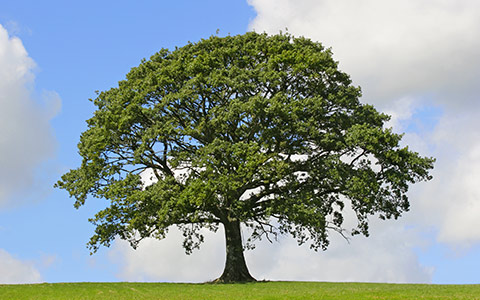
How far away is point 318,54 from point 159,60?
12.1 metres

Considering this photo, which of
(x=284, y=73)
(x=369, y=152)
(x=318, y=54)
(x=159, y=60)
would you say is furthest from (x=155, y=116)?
(x=369, y=152)

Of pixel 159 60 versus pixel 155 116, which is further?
pixel 159 60

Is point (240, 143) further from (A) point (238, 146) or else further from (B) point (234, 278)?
(B) point (234, 278)

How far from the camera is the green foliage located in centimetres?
3591

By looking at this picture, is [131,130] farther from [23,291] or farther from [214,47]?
[23,291]

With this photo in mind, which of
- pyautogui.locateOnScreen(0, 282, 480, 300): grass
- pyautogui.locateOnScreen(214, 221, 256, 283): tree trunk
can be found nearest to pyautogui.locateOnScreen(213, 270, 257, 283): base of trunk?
pyautogui.locateOnScreen(214, 221, 256, 283): tree trunk

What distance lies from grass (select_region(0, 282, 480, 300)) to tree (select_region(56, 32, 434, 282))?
3692 millimetres

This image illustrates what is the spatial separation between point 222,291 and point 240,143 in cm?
948

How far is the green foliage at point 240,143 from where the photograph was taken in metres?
35.9

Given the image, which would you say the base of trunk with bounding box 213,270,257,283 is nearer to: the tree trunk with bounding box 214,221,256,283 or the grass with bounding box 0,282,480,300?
the tree trunk with bounding box 214,221,256,283

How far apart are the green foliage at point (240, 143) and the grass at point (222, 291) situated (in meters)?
3.73

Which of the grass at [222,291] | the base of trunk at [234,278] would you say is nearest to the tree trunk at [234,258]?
the base of trunk at [234,278]

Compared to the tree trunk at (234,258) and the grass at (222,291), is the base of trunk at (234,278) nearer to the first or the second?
the tree trunk at (234,258)

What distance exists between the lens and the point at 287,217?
37219 millimetres
